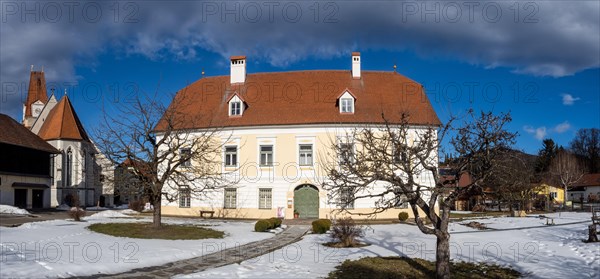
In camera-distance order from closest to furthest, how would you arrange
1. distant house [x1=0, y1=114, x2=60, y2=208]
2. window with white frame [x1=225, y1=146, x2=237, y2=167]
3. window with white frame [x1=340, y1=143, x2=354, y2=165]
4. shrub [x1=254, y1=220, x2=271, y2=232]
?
window with white frame [x1=340, y1=143, x2=354, y2=165]
shrub [x1=254, y1=220, x2=271, y2=232]
window with white frame [x1=225, y1=146, x2=237, y2=167]
distant house [x1=0, y1=114, x2=60, y2=208]

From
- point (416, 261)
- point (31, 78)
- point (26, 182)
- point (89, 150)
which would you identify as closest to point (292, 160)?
point (416, 261)

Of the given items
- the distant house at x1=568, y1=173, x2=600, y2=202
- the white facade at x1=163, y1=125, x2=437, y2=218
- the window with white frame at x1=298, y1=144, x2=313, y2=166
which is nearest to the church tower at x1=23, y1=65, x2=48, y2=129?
the white facade at x1=163, y1=125, x2=437, y2=218

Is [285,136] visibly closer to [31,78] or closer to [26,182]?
[26,182]

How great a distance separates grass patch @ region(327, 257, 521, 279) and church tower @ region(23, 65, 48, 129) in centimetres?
7719

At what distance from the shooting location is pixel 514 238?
2067 cm

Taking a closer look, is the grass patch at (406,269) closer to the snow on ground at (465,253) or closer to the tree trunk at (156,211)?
the snow on ground at (465,253)

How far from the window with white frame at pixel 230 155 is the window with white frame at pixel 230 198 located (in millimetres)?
1943

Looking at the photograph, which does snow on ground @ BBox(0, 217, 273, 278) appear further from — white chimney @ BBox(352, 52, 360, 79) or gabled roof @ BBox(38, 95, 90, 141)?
gabled roof @ BBox(38, 95, 90, 141)

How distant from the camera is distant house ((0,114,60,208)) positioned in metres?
41.6

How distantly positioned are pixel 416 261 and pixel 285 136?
64.4 feet

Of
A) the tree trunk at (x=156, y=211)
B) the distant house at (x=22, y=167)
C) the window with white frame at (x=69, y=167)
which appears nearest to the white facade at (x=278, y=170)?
the tree trunk at (x=156, y=211)

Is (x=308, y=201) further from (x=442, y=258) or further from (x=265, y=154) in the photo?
(x=442, y=258)

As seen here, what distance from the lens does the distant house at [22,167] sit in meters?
41.6

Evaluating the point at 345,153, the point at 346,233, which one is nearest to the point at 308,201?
the point at 346,233
